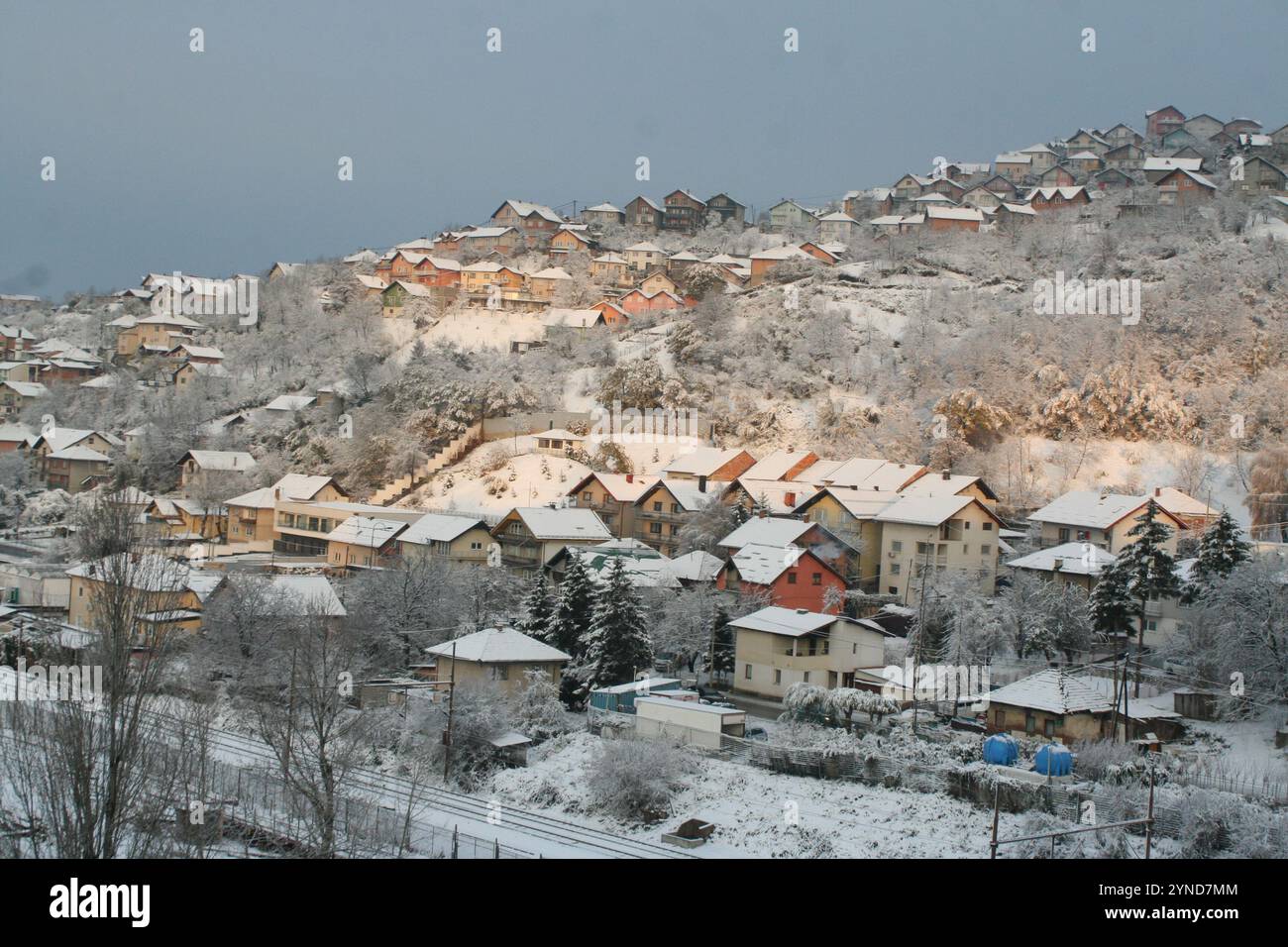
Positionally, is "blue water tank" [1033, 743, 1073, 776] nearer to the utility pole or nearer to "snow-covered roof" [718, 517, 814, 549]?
the utility pole

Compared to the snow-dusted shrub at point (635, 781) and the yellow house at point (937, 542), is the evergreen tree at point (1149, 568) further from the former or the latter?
the snow-dusted shrub at point (635, 781)

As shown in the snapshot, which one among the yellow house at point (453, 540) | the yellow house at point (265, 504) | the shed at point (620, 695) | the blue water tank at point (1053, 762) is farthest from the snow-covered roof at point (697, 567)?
the yellow house at point (265, 504)

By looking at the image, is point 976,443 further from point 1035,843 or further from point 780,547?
point 1035,843

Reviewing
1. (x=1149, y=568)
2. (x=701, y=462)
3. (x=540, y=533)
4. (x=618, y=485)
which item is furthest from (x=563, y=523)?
(x=1149, y=568)

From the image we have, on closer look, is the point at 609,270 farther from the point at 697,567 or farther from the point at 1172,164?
the point at 697,567
